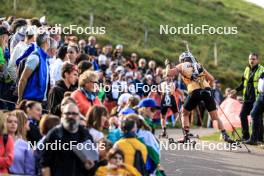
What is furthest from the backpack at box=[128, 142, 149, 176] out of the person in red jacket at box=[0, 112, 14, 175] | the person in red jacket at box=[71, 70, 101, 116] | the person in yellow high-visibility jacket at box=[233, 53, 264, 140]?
the person in yellow high-visibility jacket at box=[233, 53, 264, 140]

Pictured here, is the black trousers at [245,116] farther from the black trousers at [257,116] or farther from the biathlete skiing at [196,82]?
the biathlete skiing at [196,82]

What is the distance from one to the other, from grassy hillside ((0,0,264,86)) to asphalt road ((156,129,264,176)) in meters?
18.8

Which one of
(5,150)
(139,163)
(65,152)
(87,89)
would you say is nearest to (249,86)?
(87,89)

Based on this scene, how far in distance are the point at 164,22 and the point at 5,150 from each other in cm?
4341

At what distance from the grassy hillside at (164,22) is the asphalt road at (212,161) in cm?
1883

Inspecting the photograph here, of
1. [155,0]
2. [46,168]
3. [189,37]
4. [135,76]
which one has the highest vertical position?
[155,0]

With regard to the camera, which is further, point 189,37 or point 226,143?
point 189,37

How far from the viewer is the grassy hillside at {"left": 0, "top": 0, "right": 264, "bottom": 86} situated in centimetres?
4362

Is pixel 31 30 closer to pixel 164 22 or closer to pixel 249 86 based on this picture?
pixel 249 86

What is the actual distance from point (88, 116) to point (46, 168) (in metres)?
1.62

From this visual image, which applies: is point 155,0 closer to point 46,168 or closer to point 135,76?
point 135,76

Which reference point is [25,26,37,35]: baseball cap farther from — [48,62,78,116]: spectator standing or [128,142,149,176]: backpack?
[128,142,149,176]: backpack

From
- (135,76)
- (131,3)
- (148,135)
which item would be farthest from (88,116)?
(131,3)

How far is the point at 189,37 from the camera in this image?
53.6 metres
